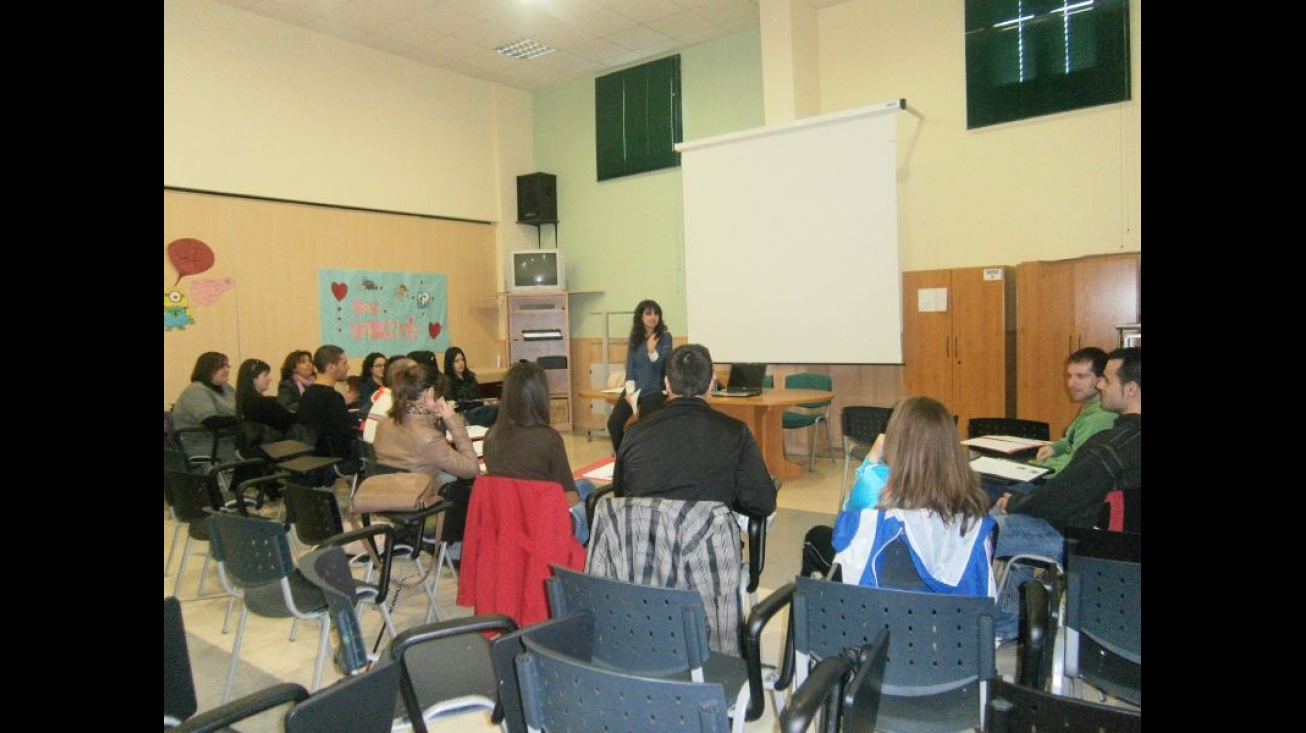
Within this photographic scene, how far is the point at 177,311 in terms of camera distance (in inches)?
259

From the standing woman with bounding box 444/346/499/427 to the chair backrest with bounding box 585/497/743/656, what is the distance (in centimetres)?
481

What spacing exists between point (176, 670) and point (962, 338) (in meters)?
5.74

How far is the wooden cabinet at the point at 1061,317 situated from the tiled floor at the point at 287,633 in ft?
6.62

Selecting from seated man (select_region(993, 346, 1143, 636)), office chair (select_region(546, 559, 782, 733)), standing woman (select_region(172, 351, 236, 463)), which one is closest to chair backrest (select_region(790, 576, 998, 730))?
office chair (select_region(546, 559, 782, 733))

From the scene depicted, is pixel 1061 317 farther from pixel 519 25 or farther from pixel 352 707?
pixel 352 707

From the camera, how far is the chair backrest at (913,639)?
1814 mm

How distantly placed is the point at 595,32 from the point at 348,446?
4.75m

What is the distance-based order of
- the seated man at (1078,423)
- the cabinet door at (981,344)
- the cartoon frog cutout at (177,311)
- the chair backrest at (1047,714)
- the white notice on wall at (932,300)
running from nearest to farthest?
the chair backrest at (1047,714) → the seated man at (1078,423) → the cabinet door at (981,344) → the white notice on wall at (932,300) → the cartoon frog cutout at (177,311)

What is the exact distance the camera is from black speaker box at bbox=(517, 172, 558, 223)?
9.18 m

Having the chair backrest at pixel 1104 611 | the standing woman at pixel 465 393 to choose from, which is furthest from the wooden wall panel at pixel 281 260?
the chair backrest at pixel 1104 611

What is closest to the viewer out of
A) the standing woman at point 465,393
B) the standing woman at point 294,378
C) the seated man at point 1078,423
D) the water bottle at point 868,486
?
the water bottle at point 868,486

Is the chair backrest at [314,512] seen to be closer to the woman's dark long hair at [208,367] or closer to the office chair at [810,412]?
the woman's dark long hair at [208,367]
